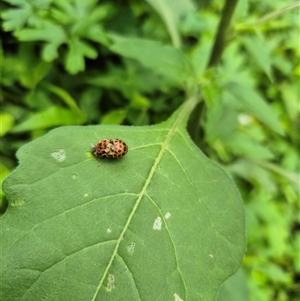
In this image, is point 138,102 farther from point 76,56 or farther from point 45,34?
point 45,34

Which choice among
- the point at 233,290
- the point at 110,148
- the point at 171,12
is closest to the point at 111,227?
the point at 110,148

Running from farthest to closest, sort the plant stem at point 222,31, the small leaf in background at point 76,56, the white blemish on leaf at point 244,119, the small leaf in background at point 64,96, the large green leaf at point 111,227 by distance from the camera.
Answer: the white blemish on leaf at point 244,119, the small leaf in background at point 64,96, the small leaf in background at point 76,56, the plant stem at point 222,31, the large green leaf at point 111,227

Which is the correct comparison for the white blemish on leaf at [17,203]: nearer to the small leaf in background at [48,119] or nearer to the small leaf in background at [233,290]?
the small leaf in background at [48,119]

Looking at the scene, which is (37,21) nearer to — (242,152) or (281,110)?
(242,152)

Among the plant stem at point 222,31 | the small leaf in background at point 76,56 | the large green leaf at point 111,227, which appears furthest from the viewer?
the small leaf in background at point 76,56

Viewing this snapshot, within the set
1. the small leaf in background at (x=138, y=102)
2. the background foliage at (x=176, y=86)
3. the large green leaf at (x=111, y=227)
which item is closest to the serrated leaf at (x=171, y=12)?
the background foliage at (x=176, y=86)

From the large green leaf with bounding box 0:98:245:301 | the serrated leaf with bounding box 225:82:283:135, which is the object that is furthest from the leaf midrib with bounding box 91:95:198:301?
the serrated leaf with bounding box 225:82:283:135
